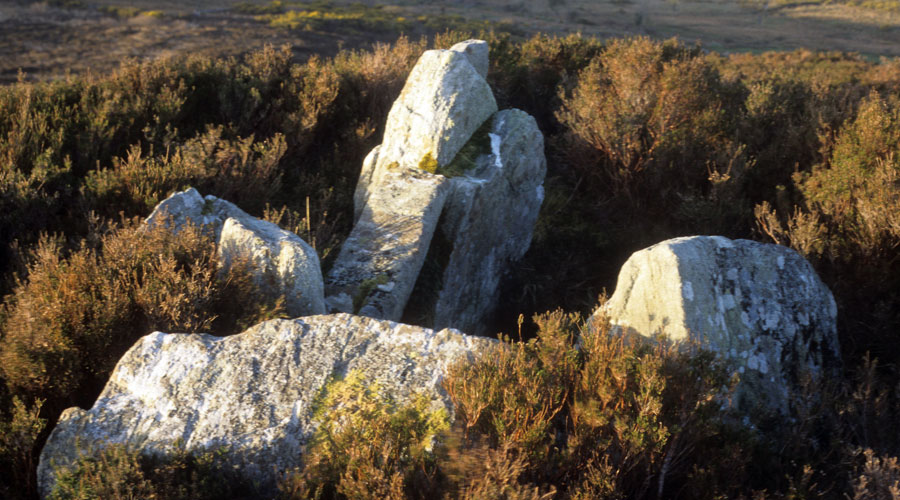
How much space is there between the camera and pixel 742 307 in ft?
14.2

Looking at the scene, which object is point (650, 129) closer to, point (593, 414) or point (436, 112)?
point (436, 112)

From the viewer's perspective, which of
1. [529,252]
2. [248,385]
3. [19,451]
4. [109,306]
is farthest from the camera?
[529,252]

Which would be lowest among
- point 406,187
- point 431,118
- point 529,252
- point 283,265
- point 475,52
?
point 529,252

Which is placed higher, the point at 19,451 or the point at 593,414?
the point at 593,414

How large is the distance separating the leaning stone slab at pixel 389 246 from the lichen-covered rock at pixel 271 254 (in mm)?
559

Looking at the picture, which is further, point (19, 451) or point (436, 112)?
point (436, 112)

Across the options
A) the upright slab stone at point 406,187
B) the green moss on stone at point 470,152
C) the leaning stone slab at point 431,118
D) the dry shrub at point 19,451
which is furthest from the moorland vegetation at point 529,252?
the green moss on stone at point 470,152

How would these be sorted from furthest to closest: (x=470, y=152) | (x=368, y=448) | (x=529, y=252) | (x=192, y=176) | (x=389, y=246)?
(x=529, y=252) < (x=470, y=152) < (x=192, y=176) < (x=389, y=246) < (x=368, y=448)

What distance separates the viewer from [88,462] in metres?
2.74

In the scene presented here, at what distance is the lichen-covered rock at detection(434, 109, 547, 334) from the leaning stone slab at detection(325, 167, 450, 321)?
36 cm

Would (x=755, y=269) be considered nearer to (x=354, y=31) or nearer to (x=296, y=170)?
(x=296, y=170)

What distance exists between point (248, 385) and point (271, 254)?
1.33m

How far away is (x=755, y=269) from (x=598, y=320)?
1.75 meters

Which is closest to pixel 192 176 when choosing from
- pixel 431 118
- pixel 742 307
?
pixel 431 118
